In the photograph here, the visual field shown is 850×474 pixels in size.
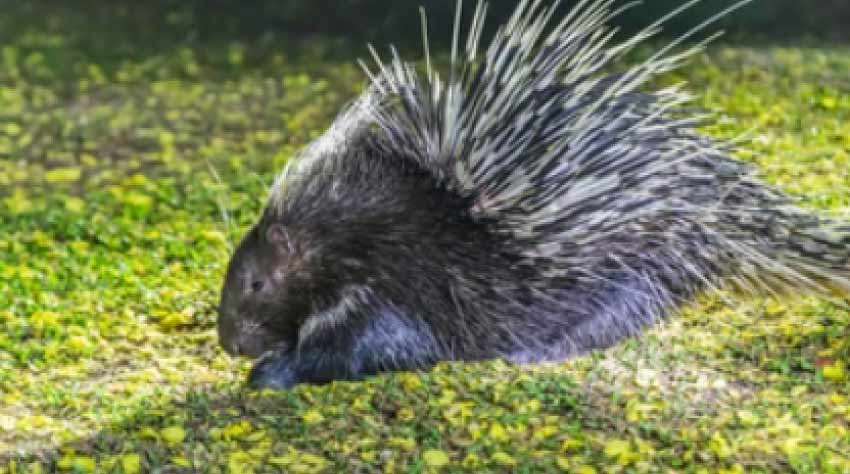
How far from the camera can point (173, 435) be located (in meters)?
4.07

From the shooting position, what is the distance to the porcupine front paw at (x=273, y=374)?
177 inches

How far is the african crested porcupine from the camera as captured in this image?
4.33 m

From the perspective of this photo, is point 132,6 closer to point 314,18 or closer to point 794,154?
point 314,18

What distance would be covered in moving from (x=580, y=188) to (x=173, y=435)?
1.40m

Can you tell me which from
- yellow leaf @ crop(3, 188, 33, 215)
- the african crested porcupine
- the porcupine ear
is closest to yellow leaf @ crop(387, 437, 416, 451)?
the african crested porcupine

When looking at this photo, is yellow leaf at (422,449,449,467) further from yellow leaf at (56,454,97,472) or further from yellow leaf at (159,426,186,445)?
yellow leaf at (56,454,97,472)

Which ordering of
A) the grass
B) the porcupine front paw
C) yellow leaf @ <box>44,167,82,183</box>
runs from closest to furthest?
1. the grass
2. the porcupine front paw
3. yellow leaf @ <box>44,167,82,183</box>

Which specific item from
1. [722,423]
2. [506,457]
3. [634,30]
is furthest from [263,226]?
[634,30]

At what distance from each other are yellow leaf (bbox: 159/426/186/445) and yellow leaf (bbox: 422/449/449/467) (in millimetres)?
699

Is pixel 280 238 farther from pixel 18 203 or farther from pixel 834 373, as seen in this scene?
pixel 18 203

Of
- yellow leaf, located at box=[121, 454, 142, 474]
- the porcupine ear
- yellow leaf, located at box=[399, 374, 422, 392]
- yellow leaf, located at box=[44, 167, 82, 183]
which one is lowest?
yellow leaf, located at box=[121, 454, 142, 474]

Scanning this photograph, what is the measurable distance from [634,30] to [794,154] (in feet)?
10.3

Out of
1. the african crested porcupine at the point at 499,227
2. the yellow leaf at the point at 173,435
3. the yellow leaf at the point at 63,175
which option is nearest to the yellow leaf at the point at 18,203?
the yellow leaf at the point at 63,175

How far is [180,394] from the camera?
448cm
